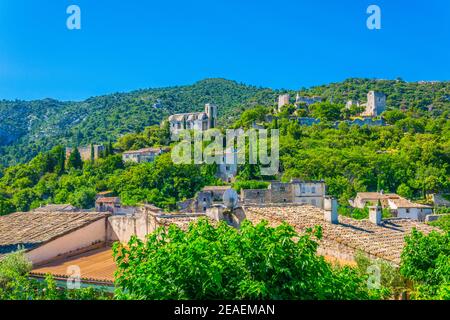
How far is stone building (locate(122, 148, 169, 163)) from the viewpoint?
250 feet

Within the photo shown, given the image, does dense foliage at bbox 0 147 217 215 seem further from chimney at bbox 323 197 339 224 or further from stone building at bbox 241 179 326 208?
chimney at bbox 323 197 339 224

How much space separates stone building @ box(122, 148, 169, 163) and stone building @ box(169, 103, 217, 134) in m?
14.9

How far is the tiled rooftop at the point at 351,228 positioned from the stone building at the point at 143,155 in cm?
5994

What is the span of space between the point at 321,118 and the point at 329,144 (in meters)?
19.1

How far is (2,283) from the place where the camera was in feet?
26.6

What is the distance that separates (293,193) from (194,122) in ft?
195

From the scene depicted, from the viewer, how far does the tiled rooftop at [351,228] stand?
12.3 m

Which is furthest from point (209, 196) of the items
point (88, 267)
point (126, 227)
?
point (88, 267)

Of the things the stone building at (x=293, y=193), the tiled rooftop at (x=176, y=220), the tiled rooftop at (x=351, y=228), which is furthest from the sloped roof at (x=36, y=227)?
the stone building at (x=293, y=193)

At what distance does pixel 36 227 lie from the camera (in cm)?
1282

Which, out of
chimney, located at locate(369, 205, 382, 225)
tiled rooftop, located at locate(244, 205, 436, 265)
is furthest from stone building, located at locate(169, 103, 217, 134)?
chimney, located at locate(369, 205, 382, 225)

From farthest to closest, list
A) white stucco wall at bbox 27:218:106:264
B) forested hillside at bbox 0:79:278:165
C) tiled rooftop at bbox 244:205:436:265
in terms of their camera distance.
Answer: forested hillside at bbox 0:79:278:165 < tiled rooftop at bbox 244:205:436:265 < white stucco wall at bbox 27:218:106:264

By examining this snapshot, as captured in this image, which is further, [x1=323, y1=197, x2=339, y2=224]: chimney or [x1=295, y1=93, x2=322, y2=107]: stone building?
[x1=295, y1=93, x2=322, y2=107]: stone building

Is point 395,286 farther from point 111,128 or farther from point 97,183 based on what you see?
point 111,128
